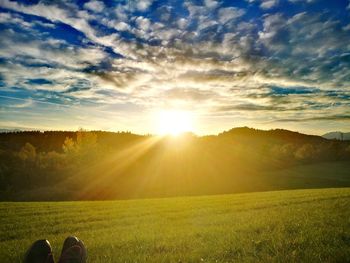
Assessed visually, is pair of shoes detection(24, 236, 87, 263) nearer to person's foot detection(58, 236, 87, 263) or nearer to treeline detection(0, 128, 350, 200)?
person's foot detection(58, 236, 87, 263)

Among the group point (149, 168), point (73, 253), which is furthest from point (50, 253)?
point (149, 168)

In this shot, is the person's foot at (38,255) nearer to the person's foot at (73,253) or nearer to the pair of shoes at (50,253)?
the pair of shoes at (50,253)

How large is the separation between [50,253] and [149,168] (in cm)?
9113

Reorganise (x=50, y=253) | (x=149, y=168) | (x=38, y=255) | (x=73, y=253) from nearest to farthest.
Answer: (x=38, y=255)
(x=50, y=253)
(x=73, y=253)
(x=149, y=168)

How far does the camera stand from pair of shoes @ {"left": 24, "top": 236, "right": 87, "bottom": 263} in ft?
20.1

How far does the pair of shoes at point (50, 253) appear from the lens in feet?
20.1

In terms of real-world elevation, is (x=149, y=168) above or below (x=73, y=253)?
below

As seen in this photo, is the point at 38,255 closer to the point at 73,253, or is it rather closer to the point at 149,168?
the point at 73,253

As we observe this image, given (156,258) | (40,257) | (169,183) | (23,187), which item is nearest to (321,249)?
(156,258)

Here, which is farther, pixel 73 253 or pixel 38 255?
pixel 73 253

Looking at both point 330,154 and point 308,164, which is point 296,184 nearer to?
point 308,164

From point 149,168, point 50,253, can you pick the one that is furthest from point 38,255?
point 149,168

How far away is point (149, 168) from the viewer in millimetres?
96750

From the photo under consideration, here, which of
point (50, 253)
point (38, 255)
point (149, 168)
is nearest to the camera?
point (38, 255)
